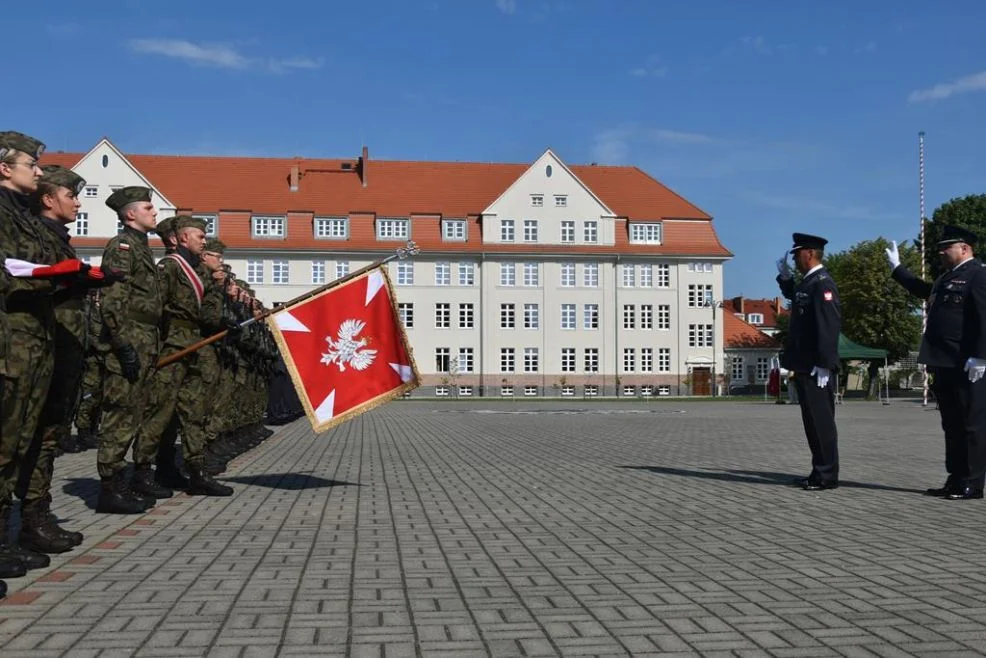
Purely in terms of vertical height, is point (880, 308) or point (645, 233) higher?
point (645, 233)

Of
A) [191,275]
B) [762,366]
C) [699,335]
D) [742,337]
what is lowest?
[191,275]

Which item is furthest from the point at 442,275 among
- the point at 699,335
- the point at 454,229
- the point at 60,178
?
the point at 60,178

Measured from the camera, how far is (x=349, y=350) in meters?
10.1

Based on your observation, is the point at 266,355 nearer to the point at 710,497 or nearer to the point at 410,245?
the point at 410,245

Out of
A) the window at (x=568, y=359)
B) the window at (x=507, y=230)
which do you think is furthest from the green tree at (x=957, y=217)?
the window at (x=507, y=230)

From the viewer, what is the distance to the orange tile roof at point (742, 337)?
82.4 meters

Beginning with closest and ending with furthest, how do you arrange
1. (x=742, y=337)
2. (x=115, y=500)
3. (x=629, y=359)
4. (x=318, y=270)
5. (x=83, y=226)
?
(x=115, y=500)
(x=83, y=226)
(x=318, y=270)
(x=629, y=359)
(x=742, y=337)

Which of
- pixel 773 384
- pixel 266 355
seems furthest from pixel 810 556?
pixel 773 384

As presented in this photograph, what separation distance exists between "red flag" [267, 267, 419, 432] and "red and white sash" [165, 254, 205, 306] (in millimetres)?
731

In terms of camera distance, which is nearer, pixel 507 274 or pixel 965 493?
pixel 965 493

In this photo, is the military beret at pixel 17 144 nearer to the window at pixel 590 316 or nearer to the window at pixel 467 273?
the window at pixel 467 273

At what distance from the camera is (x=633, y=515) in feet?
27.5

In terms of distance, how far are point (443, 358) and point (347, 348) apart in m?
60.9

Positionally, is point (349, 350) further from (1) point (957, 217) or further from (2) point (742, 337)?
(2) point (742, 337)
